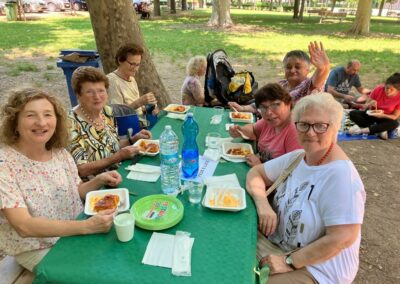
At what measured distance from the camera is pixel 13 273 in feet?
6.14

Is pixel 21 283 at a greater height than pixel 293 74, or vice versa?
pixel 293 74

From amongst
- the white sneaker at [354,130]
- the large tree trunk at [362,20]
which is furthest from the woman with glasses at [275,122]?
the large tree trunk at [362,20]

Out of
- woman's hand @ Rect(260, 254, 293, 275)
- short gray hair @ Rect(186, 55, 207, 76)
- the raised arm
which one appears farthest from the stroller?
woman's hand @ Rect(260, 254, 293, 275)

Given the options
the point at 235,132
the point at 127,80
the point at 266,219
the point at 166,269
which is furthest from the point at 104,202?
the point at 127,80

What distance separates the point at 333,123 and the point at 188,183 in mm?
986

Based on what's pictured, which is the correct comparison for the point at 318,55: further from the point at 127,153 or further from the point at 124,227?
the point at 124,227

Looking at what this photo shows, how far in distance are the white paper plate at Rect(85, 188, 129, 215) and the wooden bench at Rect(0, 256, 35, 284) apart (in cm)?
54

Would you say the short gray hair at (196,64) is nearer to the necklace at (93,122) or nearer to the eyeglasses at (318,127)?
the necklace at (93,122)

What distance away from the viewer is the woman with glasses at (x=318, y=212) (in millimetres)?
1684

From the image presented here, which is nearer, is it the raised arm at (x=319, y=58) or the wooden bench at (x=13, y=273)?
the wooden bench at (x=13, y=273)

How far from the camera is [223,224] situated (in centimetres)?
178

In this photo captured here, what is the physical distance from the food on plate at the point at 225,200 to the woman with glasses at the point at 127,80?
2149 mm

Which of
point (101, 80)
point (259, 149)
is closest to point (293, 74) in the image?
point (259, 149)

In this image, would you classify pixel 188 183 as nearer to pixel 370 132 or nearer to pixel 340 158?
pixel 340 158
